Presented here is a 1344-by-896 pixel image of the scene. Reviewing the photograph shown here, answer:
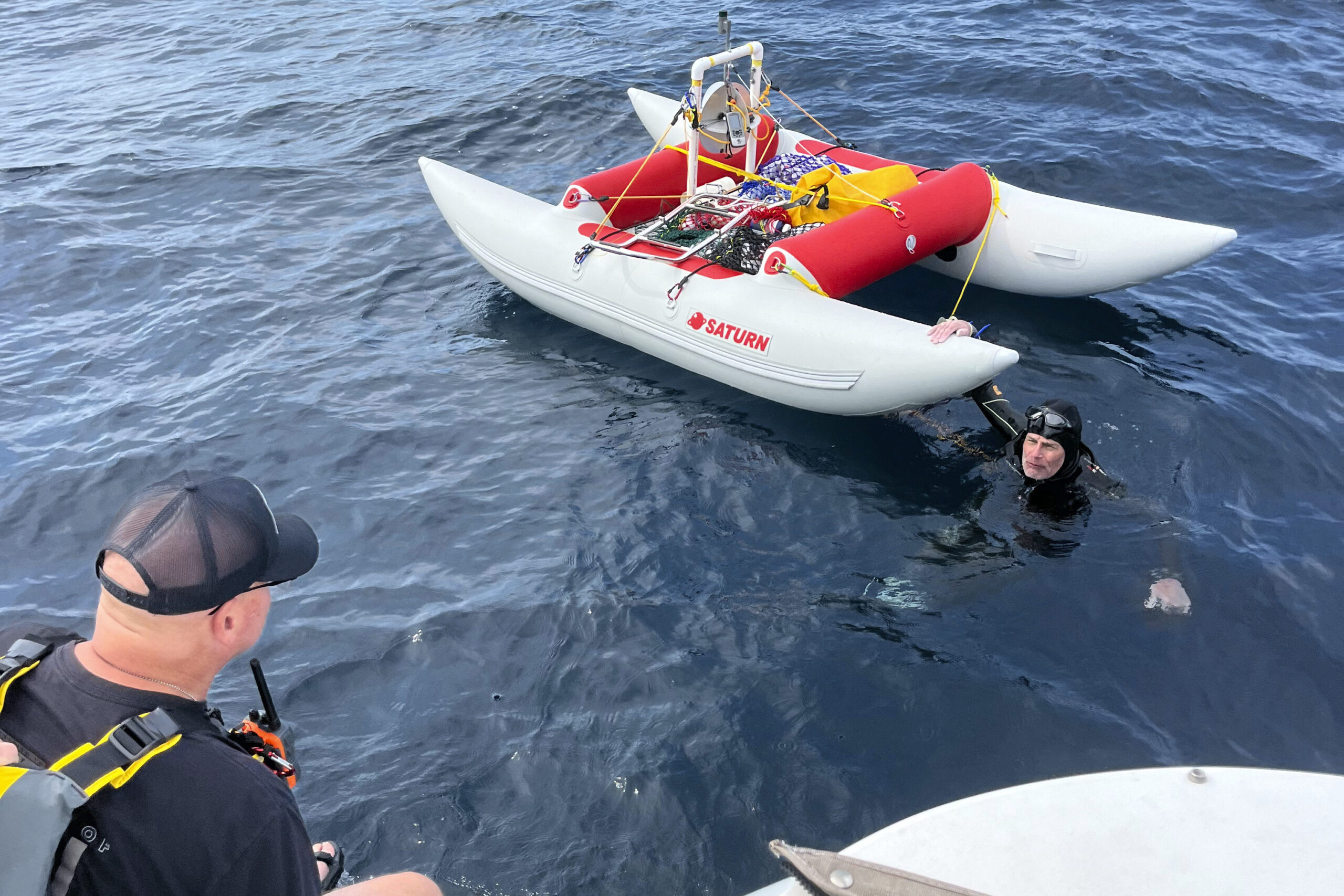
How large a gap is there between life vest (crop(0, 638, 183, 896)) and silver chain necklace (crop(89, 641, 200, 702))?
0.36ft

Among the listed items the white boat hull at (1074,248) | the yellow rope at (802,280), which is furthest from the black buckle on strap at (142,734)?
the white boat hull at (1074,248)

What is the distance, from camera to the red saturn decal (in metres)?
5.64

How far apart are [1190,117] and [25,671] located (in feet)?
30.6

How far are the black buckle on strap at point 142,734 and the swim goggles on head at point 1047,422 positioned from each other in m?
3.71

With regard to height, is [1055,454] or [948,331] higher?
[948,331]

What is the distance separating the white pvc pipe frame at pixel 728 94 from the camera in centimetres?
625

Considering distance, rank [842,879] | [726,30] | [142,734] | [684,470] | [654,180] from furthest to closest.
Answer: [654,180], [726,30], [684,470], [842,879], [142,734]

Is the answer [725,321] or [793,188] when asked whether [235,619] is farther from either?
[793,188]

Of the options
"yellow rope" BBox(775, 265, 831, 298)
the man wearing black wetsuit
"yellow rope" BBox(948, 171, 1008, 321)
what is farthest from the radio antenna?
"yellow rope" BBox(948, 171, 1008, 321)

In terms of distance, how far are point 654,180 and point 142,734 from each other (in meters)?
5.90

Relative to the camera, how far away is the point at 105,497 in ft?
18.0

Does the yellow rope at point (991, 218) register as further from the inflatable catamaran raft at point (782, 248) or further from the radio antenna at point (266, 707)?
the radio antenna at point (266, 707)

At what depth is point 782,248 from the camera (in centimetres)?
576

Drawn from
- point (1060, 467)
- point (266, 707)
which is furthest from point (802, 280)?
point (266, 707)
